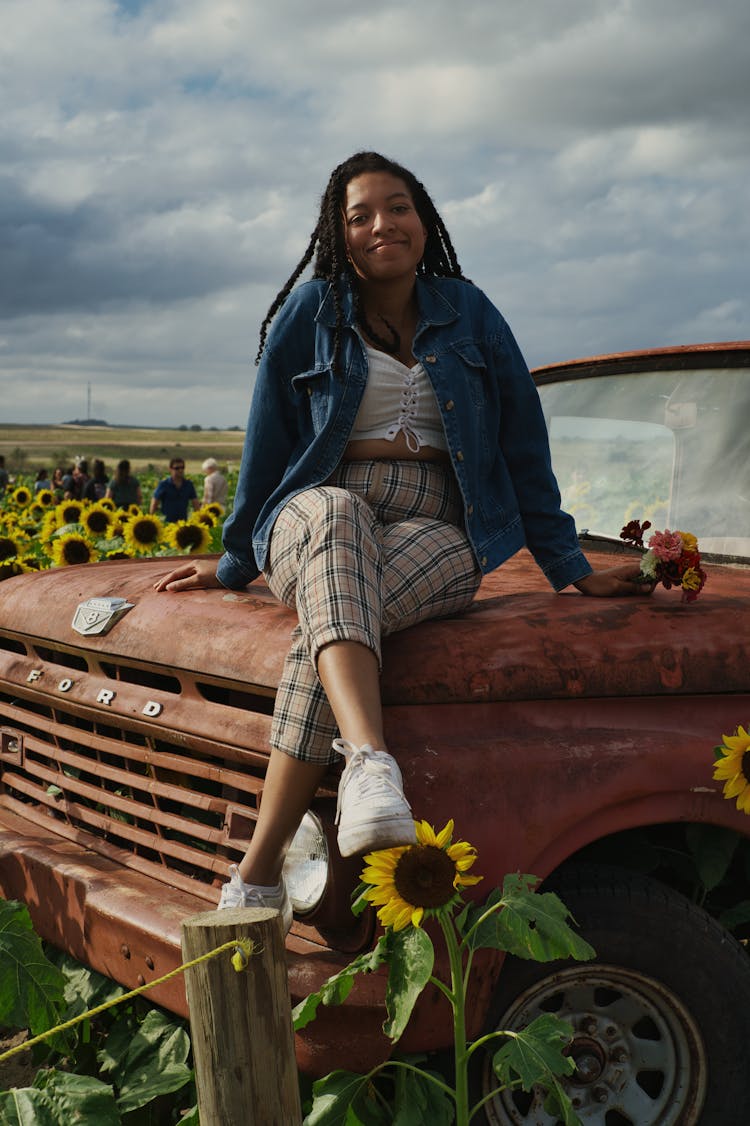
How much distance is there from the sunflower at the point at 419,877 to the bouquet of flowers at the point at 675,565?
3.05ft

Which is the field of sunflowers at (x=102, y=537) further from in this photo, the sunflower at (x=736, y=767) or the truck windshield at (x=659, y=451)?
the sunflower at (x=736, y=767)

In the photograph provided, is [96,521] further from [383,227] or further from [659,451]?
[383,227]

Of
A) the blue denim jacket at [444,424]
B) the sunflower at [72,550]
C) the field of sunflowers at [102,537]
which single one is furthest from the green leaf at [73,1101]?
the sunflower at [72,550]

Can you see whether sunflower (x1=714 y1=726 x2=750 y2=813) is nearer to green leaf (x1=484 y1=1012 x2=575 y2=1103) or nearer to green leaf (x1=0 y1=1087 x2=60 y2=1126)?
green leaf (x1=484 y1=1012 x2=575 y2=1103)

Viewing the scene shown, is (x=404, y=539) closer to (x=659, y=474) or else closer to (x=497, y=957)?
(x=497, y=957)

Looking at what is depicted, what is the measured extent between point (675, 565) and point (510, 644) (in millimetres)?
549

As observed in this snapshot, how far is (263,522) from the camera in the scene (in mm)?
2908

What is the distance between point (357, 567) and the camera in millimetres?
2449

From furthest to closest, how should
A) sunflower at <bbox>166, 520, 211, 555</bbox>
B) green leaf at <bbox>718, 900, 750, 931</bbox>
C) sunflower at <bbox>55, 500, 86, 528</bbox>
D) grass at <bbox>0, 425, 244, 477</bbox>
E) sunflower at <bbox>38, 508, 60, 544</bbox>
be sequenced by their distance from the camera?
grass at <bbox>0, 425, 244, 477</bbox>, sunflower at <bbox>55, 500, 86, 528</bbox>, sunflower at <bbox>38, 508, 60, 544</bbox>, sunflower at <bbox>166, 520, 211, 555</bbox>, green leaf at <bbox>718, 900, 750, 931</bbox>

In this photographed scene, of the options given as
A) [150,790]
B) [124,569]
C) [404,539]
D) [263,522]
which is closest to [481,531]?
[404,539]

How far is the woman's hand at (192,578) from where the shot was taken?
10.0 ft

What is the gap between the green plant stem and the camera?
2074mm

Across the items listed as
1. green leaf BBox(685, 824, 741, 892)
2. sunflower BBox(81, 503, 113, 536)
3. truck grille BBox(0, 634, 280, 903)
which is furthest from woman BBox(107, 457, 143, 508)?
green leaf BBox(685, 824, 741, 892)

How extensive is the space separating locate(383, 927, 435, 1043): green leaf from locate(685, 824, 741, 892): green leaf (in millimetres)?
694
